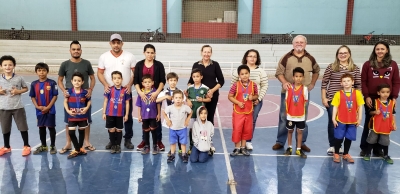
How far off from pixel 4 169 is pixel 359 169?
4.99 metres

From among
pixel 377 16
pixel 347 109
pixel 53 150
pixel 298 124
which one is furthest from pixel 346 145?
pixel 377 16

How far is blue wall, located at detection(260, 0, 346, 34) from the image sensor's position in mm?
20000

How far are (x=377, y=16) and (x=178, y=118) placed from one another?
20116 millimetres

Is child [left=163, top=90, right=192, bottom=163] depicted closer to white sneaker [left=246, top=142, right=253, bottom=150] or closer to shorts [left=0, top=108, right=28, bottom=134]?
white sneaker [left=246, top=142, right=253, bottom=150]

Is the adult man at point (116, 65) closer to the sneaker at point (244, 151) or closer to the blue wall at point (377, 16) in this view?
the sneaker at point (244, 151)

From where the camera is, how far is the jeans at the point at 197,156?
468 centimetres

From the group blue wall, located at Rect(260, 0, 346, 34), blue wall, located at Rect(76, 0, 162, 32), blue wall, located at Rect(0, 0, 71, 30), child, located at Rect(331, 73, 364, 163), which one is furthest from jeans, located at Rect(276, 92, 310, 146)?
blue wall, located at Rect(0, 0, 71, 30)

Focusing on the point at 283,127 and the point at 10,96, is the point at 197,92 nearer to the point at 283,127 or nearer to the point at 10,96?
the point at 283,127

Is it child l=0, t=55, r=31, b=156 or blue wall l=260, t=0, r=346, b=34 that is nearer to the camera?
child l=0, t=55, r=31, b=156

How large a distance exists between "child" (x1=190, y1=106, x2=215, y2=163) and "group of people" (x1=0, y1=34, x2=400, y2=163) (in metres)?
0.02

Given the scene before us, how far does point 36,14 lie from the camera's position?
20188 mm

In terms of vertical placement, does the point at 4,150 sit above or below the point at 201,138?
below

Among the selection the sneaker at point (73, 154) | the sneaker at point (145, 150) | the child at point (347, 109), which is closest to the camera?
the child at point (347, 109)

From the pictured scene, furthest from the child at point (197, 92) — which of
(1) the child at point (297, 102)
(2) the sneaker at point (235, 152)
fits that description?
(1) the child at point (297, 102)
